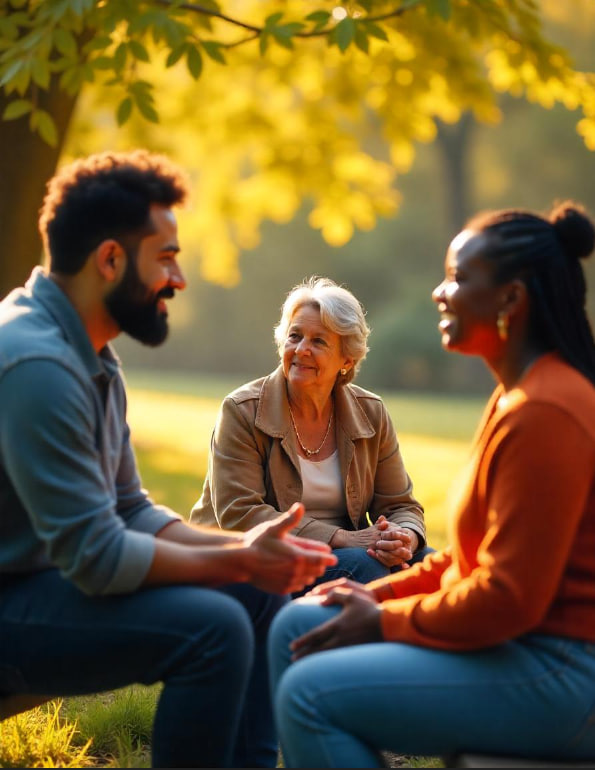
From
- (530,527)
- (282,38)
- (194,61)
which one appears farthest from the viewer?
(282,38)

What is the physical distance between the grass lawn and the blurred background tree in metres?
1.97

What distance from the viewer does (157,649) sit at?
2.82 metres

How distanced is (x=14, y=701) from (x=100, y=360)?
1.11 meters

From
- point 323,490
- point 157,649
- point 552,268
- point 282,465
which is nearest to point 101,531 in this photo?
point 157,649

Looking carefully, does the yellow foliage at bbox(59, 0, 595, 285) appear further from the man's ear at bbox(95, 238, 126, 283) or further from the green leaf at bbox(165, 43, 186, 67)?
the man's ear at bbox(95, 238, 126, 283)

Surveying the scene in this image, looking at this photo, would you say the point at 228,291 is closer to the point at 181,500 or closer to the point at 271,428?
the point at 181,500

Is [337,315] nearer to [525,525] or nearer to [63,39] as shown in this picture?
[63,39]

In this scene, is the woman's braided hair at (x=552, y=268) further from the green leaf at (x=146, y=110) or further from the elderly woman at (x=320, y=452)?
the green leaf at (x=146, y=110)

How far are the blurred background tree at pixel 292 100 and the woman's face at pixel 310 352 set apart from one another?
1157mm

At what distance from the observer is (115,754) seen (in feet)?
12.7

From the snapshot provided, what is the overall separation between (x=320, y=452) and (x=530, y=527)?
83.1 inches

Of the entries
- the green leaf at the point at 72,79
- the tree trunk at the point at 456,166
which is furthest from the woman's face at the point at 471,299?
the tree trunk at the point at 456,166

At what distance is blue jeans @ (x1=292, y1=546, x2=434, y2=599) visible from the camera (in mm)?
4129

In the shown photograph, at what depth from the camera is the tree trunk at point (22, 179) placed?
6.28m
